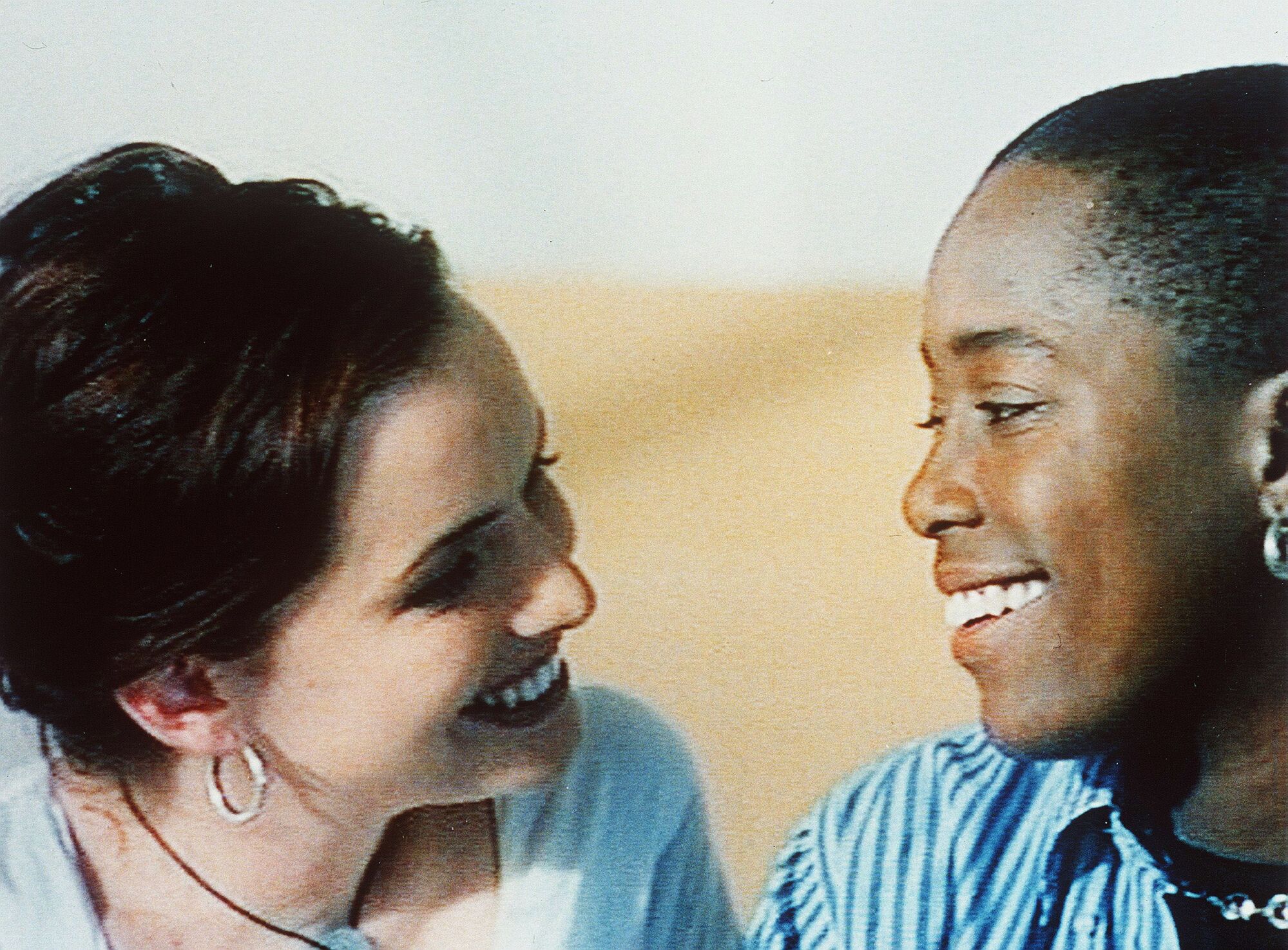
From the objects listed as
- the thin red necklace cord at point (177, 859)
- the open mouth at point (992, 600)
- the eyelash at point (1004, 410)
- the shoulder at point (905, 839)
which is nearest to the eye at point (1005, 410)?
the eyelash at point (1004, 410)

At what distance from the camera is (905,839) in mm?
1071

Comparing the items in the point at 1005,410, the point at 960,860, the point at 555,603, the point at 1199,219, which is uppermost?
the point at 1199,219

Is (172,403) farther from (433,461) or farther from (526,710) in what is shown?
(526,710)

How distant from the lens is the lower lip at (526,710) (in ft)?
3.36

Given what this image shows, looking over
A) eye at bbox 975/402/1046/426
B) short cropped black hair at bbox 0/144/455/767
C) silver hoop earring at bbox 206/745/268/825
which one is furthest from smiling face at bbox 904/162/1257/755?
silver hoop earring at bbox 206/745/268/825

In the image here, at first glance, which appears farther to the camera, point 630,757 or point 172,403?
point 630,757

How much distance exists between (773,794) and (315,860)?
0.32m

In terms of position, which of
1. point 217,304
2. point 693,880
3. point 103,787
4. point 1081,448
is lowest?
point 693,880

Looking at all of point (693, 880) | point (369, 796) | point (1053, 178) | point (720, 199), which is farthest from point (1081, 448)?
point (369, 796)

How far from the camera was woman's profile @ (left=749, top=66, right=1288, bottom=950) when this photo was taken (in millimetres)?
981

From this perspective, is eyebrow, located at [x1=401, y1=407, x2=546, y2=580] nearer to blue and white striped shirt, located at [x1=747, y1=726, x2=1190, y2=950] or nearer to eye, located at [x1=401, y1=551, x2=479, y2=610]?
eye, located at [x1=401, y1=551, x2=479, y2=610]

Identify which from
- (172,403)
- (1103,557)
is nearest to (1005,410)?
(1103,557)

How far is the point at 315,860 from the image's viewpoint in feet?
3.46

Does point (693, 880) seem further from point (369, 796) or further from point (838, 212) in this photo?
point (838, 212)
